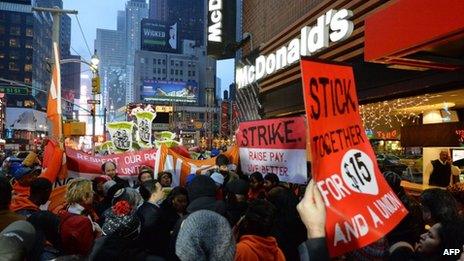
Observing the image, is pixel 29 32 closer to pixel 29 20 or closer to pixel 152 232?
pixel 29 20

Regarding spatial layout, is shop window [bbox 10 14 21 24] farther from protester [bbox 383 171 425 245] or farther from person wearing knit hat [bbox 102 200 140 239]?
protester [bbox 383 171 425 245]

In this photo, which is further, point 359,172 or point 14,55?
point 14,55

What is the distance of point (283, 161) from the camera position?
670 cm

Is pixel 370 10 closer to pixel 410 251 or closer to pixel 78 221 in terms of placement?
pixel 410 251

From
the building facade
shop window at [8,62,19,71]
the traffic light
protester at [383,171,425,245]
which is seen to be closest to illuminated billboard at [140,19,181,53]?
shop window at [8,62,19,71]

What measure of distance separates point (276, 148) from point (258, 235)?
3.43 metres

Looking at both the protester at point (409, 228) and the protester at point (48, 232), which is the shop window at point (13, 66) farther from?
the protester at point (409, 228)

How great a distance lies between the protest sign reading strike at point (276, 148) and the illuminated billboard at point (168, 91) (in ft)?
378

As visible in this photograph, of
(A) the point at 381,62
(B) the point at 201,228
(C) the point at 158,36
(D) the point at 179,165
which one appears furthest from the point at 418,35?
(C) the point at 158,36

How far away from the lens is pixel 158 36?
5925 inches

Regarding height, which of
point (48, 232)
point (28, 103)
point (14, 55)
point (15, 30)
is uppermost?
point (15, 30)

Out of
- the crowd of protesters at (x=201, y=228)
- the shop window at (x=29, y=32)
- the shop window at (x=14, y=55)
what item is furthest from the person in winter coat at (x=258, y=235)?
the shop window at (x=29, y=32)

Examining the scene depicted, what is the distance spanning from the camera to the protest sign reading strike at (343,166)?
3035mm

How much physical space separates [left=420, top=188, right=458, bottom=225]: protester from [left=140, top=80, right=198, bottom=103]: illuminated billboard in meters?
119
